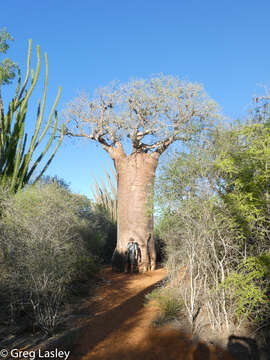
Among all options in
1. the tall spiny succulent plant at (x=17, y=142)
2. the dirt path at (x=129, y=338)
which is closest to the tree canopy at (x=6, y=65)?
the tall spiny succulent plant at (x=17, y=142)

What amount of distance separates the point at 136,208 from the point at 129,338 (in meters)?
6.09

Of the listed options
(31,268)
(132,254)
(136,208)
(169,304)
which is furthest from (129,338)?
(136,208)

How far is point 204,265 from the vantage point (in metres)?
5.18

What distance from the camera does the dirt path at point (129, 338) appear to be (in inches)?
178

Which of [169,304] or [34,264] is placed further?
[169,304]

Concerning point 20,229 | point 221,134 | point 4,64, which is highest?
point 4,64

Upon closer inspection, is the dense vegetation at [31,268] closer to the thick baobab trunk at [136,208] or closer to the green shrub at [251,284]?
the green shrub at [251,284]

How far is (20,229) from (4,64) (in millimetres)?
10444

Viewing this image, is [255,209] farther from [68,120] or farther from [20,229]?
[68,120]

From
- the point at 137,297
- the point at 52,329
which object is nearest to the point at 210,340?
the point at 52,329

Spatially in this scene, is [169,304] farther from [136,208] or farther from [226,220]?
[136,208]

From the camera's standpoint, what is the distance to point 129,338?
514cm

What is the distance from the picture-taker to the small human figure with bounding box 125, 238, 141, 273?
432 inches

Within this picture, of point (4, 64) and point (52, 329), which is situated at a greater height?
point (4, 64)
